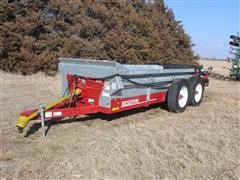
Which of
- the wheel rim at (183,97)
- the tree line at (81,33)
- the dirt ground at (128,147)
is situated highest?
the tree line at (81,33)

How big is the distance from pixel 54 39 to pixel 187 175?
37.7ft

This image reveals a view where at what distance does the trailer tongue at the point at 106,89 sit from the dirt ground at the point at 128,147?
0.34 m

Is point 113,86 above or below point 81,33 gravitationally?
below

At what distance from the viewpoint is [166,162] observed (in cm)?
482

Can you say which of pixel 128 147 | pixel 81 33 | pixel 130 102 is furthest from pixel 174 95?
pixel 81 33

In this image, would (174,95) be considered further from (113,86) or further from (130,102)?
(113,86)

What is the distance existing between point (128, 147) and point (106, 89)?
1.35 meters

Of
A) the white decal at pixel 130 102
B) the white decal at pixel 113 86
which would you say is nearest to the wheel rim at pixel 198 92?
the white decal at pixel 130 102

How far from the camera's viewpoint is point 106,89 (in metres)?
6.34

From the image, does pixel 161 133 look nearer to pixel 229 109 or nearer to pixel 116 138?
pixel 116 138

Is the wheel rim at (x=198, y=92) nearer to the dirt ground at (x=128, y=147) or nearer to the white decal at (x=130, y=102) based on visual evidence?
the dirt ground at (x=128, y=147)

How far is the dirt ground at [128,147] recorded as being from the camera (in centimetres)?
449

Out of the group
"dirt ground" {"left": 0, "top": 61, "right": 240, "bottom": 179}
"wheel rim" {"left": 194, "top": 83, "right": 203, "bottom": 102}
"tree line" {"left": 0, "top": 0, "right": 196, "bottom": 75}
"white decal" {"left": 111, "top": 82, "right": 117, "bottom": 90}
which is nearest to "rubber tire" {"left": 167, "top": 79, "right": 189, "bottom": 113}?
"dirt ground" {"left": 0, "top": 61, "right": 240, "bottom": 179}

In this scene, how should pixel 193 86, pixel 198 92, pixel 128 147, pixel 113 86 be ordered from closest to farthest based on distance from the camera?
pixel 128 147 → pixel 113 86 → pixel 193 86 → pixel 198 92
